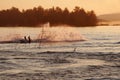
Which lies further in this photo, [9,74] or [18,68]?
[18,68]

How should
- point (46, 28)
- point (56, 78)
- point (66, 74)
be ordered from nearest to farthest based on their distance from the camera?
point (56, 78) → point (66, 74) → point (46, 28)

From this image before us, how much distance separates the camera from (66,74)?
86.0 ft

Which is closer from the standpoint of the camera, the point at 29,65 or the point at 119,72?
the point at 119,72

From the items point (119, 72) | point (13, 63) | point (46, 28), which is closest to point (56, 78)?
point (119, 72)

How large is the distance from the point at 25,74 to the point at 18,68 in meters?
3.33

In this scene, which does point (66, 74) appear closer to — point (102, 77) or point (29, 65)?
point (102, 77)

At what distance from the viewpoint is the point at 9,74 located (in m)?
26.1

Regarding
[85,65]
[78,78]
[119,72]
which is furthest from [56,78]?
[85,65]

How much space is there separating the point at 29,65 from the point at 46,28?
164 feet

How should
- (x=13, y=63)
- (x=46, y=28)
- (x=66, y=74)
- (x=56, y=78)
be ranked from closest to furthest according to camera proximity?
(x=56, y=78), (x=66, y=74), (x=13, y=63), (x=46, y=28)

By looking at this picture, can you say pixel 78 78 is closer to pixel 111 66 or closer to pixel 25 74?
pixel 25 74

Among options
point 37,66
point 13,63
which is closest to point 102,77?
point 37,66

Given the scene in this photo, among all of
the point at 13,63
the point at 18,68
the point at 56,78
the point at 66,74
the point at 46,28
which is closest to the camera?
the point at 56,78

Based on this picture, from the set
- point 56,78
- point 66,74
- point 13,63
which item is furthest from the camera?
point 13,63
